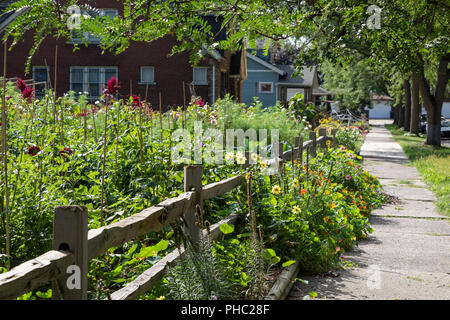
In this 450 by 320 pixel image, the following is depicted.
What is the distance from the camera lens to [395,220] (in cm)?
838

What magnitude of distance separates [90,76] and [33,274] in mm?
26852

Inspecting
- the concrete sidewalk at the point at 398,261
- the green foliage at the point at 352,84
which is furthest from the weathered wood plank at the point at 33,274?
the green foliage at the point at 352,84

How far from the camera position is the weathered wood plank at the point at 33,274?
206 centimetres

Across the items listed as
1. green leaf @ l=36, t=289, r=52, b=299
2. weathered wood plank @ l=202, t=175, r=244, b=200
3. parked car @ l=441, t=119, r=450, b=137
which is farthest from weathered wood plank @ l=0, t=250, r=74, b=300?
parked car @ l=441, t=119, r=450, b=137

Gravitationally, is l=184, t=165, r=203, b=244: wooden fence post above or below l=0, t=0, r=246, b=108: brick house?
below

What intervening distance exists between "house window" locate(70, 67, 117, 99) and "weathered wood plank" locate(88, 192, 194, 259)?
24.7 m

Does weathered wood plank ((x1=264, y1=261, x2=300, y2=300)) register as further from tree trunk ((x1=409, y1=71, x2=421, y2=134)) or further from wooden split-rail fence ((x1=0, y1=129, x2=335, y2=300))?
tree trunk ((x1=409, y1=71, x2=421, y2=134))

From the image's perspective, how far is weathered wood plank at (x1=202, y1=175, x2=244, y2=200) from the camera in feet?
15.5

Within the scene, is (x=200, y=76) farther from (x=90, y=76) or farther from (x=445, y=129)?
(x=445, y=129)

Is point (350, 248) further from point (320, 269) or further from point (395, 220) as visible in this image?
point (395, 220)

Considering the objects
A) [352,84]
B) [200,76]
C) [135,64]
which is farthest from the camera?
[352,84]

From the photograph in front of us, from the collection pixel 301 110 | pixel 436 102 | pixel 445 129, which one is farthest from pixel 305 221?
pixel 445 129

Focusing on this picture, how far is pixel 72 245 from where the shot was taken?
246cm

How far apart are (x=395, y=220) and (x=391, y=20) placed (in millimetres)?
4935
